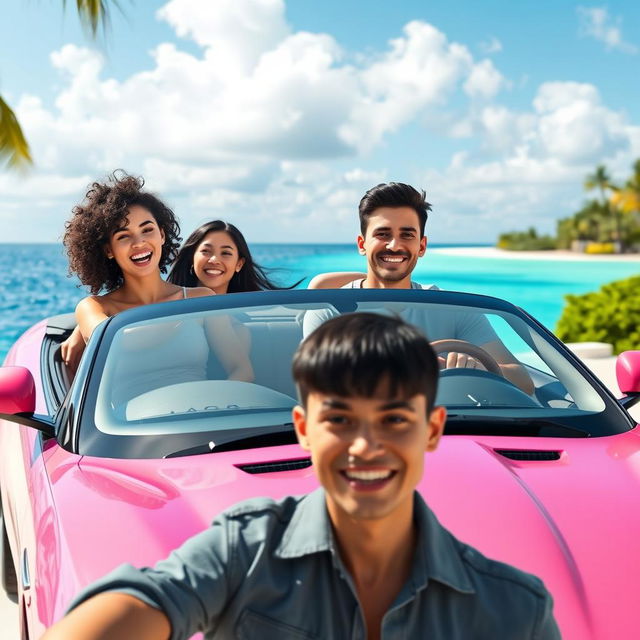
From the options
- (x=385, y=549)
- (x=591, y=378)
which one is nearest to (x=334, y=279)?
(x=591, y=378)

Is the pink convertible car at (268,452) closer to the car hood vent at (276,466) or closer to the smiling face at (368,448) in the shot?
the car hood vent at (276,466)

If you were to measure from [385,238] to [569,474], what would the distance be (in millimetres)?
2018

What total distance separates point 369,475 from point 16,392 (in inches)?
73.3

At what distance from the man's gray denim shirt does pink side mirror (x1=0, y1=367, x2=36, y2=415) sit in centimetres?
166

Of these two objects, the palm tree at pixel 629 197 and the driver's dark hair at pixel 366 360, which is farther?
the palm tree at pixel 629 197

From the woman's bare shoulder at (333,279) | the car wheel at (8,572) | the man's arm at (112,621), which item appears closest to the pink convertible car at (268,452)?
the car wheel at (8,572)

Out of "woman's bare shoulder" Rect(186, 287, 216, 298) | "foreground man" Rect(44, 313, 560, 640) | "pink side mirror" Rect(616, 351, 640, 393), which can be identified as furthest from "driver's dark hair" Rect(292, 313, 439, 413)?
"woman's bare shoulder" Rect(186, 287, 216, 298)

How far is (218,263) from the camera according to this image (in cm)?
534

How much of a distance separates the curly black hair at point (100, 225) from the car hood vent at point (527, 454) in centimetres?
280

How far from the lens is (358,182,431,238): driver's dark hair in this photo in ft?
14.0

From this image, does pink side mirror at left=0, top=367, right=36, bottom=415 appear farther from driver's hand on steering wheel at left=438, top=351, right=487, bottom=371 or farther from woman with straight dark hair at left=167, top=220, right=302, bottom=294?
woman with straight dark hair at left=167, top=220, right=302, bottom=294

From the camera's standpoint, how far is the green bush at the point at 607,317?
11219 mm

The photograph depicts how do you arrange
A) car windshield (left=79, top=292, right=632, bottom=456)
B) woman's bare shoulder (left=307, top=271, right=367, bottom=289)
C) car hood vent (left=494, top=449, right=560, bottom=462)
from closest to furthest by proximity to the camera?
1. car hood vent (left=494, top=449, right=560, bottom=462)
2. car windshield (left=79, top=292, right=632, bottom=456)
3. woman's bare shoulder (left=307, top=271, right=367, bottom=289)

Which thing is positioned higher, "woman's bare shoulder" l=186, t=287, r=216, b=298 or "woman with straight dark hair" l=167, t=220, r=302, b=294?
"woman with straight dark hair" l=167, t=220, r=302, b=294
